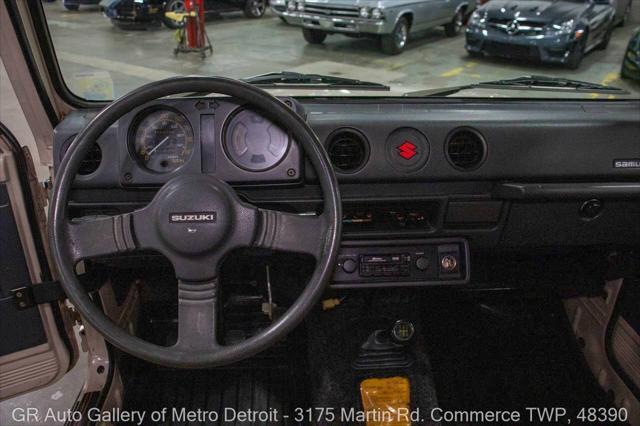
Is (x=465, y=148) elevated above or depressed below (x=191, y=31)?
above

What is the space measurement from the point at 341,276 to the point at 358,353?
58 centimetres

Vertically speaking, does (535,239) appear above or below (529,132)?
below

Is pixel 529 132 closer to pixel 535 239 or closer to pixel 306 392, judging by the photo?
pixel 535 239

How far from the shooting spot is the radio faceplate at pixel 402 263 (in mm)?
1803

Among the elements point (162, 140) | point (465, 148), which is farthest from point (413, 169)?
point (162, 140)

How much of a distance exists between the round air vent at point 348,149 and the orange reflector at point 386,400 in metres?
0.94

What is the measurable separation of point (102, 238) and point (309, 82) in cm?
97

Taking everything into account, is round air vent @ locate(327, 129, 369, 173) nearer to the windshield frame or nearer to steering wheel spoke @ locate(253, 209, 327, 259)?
the windshield frame

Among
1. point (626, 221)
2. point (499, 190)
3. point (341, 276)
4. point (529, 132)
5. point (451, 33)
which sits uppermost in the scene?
point (529, 132)

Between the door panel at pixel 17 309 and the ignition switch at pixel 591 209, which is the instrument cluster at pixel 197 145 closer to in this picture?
the door panel at pixel 17 309

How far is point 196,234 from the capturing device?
128cm

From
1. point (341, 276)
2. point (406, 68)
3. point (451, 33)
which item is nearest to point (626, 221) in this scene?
point (341, 276)

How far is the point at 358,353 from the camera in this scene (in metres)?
2.25

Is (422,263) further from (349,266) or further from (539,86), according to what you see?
(539,86)
